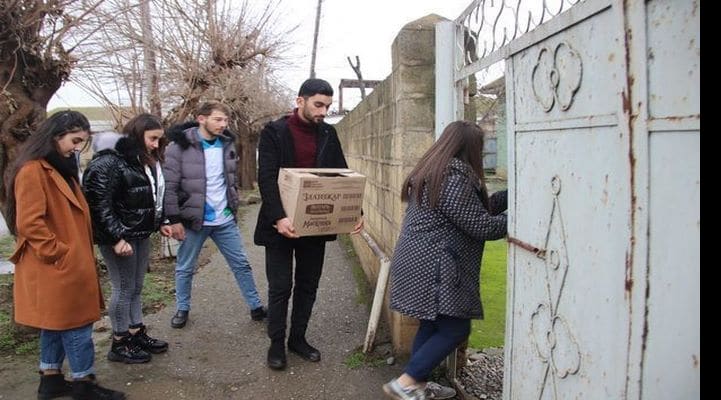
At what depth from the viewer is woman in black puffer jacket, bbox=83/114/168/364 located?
3186 millimetres

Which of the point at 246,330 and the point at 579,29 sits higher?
the point at 579,29

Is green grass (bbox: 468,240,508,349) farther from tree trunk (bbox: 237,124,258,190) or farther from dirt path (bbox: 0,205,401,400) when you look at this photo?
tree trunk (bbox: 237,124,258,190)

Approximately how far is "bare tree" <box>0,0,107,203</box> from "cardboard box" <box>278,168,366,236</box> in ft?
7.95

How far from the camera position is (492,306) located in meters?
4.51

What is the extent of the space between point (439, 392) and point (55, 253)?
221 cm

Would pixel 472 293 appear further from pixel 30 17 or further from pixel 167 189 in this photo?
pixel 30 17

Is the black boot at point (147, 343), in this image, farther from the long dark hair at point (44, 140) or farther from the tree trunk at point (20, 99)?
the tree trunk at point (20, 99)

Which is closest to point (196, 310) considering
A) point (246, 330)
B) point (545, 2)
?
point (246, 330)

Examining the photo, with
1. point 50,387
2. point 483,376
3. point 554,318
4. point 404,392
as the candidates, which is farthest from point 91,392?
point 554,318

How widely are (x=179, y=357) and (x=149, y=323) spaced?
827 millimetres

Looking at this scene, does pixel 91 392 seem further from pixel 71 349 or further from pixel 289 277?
pixel 289 277

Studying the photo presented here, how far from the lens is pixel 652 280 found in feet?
4.49

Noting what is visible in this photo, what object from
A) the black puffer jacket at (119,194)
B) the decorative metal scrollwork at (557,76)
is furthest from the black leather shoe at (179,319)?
the decorative metal scrollwork at (557,76)

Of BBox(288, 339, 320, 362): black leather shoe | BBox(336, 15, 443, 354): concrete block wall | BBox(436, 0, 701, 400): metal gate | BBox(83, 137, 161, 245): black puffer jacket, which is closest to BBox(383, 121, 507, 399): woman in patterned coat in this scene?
BBox(436, 0, 701, 400): metal gate
